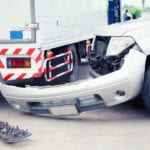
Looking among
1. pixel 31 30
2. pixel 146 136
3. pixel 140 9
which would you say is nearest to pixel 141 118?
pixel 146 136

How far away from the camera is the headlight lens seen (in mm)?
5410

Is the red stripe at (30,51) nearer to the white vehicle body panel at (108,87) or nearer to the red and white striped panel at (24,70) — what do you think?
the red and white striped panel at (24,70)

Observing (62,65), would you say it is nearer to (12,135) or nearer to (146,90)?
(146,90)

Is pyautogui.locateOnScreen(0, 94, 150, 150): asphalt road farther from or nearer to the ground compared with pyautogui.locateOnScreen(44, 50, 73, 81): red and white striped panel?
nearer to the ground

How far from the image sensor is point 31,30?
5566 mm

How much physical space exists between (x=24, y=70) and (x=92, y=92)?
1.13 metres

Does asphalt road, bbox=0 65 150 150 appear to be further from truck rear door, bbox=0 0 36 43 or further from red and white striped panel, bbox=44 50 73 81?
truck rear door, bbox=0 0 36 43

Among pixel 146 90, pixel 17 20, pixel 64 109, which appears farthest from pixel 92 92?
pixel 17 20

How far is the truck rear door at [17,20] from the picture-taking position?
18.1 feet

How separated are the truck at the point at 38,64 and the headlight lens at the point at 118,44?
0.51m

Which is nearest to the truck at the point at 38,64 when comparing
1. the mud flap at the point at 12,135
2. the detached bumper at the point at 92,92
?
the detached bumper at the point at 92,92

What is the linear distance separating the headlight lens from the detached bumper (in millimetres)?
170

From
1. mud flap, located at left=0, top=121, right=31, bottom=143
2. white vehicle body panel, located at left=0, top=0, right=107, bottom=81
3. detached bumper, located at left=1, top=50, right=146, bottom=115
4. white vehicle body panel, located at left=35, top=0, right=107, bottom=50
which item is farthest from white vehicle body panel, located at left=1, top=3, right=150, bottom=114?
mud flap, located at left=0, top=121, right=31, bottom=143

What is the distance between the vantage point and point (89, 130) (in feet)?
17.0
